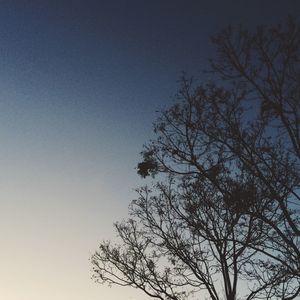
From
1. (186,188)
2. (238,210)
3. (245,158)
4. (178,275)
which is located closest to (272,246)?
(238,210)

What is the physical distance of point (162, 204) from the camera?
17.3 meters

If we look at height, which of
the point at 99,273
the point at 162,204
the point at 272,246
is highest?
the point at 162,204

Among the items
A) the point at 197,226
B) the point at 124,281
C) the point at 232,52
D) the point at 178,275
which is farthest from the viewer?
the point at 124,281

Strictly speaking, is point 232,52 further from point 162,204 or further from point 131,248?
point 131,248

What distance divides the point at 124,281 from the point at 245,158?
10337mm

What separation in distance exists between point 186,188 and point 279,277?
15.0ft

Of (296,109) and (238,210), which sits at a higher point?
(296,109)

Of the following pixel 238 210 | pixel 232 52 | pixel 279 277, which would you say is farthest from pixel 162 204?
pixel 232 52

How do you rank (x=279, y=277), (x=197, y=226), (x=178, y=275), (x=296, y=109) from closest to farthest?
(x=296, y=109) → (x=197, y=226) → (x=279, y=277) → (x=178, y=275)

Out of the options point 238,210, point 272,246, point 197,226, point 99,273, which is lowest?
point 272,246

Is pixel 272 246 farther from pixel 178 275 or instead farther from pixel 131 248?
pixel 131 248

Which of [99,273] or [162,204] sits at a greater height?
[162,204]

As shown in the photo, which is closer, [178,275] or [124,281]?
[178,275]

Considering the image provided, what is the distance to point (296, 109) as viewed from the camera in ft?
32.8
